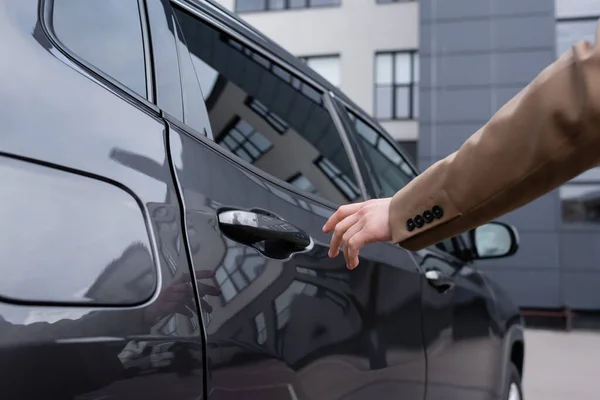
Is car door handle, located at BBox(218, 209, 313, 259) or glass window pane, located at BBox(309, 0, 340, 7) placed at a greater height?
glass window pane, located at BBox(309, 0, 340, 7)

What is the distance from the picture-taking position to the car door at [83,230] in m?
0.87

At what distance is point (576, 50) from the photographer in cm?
103

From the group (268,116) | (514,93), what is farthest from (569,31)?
(268,116)

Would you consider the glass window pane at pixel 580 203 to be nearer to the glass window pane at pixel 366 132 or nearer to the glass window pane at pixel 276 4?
the glass window pane at pixel 276 4

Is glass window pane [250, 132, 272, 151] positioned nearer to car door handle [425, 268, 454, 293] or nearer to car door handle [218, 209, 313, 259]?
car door handle [218, 209, 313, 259]

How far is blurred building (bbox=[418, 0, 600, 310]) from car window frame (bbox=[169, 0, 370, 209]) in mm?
11655

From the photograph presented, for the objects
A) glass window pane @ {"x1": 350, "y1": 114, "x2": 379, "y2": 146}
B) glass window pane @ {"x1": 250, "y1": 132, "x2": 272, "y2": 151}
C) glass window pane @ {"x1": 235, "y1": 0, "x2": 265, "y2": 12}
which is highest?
glass window pane @ {"x1": 235, "y1": 0, "x2": 265, "y2": 12}

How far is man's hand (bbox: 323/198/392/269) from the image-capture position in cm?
128

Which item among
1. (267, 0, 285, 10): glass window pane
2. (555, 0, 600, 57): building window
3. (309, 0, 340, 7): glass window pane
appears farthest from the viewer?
(267, 0, 285, 10): glass window pane

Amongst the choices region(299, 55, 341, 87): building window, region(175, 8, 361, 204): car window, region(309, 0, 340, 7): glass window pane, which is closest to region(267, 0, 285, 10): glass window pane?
region(309, 0, 340, 7): glass window pane

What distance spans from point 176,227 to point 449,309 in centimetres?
156

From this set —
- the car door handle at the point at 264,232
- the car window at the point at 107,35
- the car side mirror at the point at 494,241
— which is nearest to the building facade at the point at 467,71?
the car side mirror at the point at 494,241

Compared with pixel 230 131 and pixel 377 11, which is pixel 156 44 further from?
pixel 377 11

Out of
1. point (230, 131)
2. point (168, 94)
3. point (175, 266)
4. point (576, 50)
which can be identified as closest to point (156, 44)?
point (168, 94)
